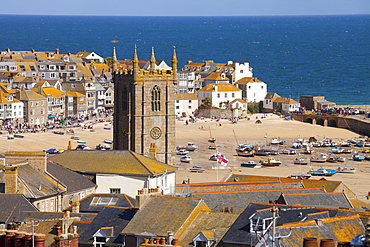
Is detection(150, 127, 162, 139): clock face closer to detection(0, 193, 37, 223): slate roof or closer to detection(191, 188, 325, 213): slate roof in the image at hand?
detection(191, 188, 325, 213): slate roof

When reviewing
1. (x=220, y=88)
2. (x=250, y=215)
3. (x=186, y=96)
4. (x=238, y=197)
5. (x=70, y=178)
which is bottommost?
(x=238, y=197)

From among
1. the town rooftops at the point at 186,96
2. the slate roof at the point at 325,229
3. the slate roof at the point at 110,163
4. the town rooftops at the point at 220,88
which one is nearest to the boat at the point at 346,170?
the slate roof at the point at 110,163

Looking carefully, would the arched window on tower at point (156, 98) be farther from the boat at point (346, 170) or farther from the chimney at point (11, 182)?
the boat at point (346, 170)

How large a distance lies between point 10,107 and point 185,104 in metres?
27.1

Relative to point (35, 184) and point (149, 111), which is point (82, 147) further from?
point (35, 184)

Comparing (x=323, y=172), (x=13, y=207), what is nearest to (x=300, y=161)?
(x=323, y=172)

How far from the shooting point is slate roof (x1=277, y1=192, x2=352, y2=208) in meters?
48.7

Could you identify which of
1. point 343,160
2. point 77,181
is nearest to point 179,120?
point 343,160

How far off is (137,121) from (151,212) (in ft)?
105

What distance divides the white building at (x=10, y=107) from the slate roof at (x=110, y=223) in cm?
9392

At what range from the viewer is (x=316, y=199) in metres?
49.6

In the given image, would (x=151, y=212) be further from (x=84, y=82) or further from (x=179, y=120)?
(x=84, y=82)

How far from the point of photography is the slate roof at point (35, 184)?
4871cm

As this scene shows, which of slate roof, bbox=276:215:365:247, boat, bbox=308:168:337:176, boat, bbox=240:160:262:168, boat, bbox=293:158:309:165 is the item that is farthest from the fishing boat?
slate roof, bbox=276:215:365:247
